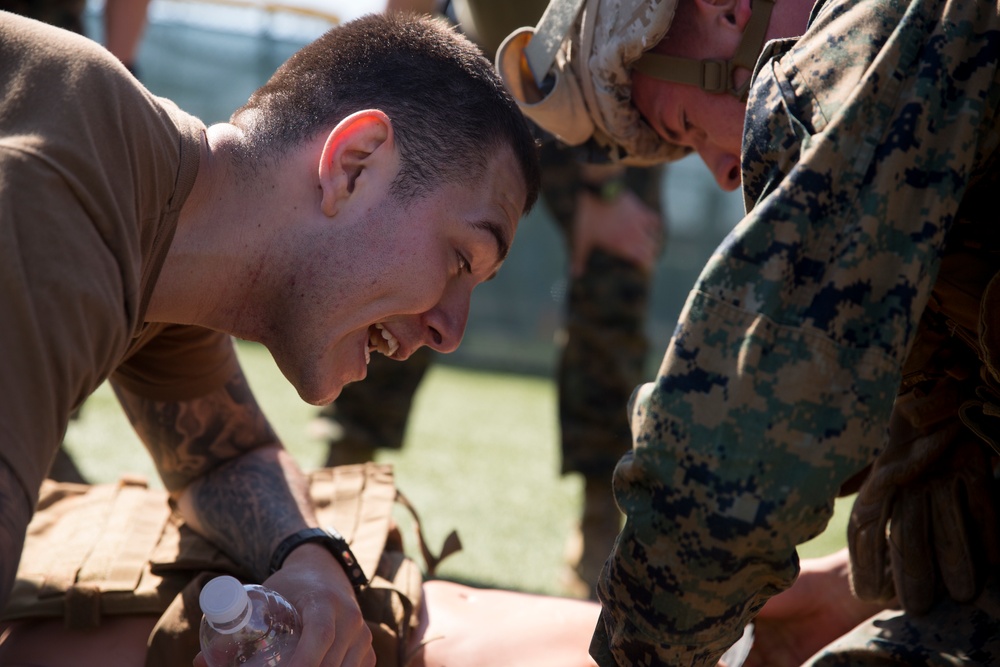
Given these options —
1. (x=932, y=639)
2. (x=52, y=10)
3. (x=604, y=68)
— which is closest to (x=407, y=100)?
(x=604, y=68)

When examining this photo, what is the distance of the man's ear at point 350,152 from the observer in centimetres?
193

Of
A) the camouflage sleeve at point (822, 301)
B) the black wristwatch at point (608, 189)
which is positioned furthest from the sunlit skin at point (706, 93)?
the black wristwatch at point (608, 189)

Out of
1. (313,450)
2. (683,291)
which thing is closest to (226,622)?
(313,450)

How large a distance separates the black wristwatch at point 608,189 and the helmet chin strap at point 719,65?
2.09m

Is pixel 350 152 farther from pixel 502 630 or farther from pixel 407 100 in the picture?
pixel 502 630

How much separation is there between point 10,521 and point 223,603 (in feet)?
1.41

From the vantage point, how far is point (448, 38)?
2.22m

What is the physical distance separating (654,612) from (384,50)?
49.1 inches

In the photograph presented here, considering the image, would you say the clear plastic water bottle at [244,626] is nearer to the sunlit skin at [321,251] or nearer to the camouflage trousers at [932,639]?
the sunlit skin at [321,251]

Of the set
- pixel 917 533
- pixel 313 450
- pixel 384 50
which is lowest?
pixel 313 450

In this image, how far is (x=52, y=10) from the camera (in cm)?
432

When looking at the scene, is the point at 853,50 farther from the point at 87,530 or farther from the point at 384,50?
the point at 87,530

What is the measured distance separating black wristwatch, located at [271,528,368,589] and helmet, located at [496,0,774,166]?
1.17 meters

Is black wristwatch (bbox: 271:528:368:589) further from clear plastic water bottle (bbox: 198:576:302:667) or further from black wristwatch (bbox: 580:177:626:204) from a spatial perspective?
black wristwatch (bbox: 580:177:626:204)
